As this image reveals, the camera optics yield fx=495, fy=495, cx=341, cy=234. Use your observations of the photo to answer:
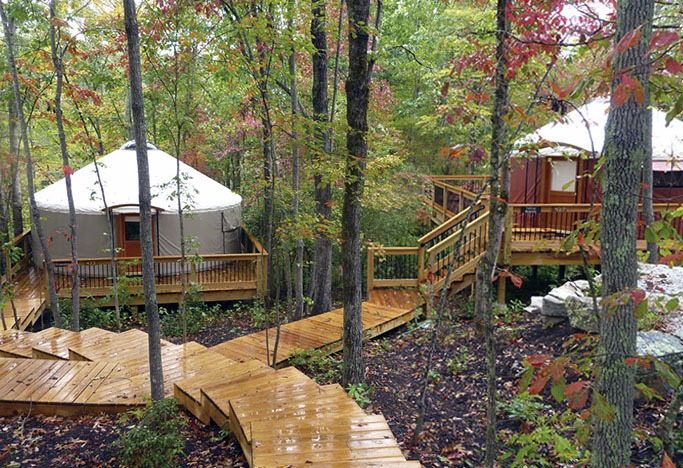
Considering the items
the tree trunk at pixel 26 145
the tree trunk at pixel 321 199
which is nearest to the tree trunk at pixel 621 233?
the tree trunk at pixel 321 199

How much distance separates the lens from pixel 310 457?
2.90 m

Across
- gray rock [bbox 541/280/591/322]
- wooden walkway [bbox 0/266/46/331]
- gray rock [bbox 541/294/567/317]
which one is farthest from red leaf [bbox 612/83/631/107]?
wooden walkway [bbox 0/266/46/331]

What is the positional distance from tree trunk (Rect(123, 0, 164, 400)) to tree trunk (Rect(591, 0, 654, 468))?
3001 millimetres

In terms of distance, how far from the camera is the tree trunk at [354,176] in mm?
4438

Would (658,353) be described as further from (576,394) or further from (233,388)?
(233,388)

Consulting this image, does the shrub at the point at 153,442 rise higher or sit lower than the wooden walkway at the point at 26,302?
higher

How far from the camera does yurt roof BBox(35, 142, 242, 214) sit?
36.7ft

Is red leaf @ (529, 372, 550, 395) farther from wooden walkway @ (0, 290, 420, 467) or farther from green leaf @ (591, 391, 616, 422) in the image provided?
wooden walkway @ (0, 290, 420, 467)

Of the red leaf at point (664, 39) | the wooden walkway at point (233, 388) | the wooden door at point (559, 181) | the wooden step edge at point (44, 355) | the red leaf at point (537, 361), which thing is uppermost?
the red leaf at point (664, 39)

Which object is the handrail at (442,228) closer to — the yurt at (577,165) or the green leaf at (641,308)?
the yurt at (577,165)

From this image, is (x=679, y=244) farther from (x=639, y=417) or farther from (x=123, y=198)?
(x=123, y=198)

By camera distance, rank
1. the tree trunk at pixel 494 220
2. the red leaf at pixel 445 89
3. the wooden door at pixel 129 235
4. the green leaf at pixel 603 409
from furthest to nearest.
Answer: the wooden door at pixel 129 235 < the tree trunk at pixel 494 220 < the red leaf at pixel 445 89 < the green leaf at pixel 603 409

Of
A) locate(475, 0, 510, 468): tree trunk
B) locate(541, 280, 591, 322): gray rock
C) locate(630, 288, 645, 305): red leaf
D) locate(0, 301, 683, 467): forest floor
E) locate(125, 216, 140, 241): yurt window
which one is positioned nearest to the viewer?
locate(630, 288, 645, 305): red leaf

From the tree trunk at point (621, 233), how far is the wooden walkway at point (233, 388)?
122 centimetres
